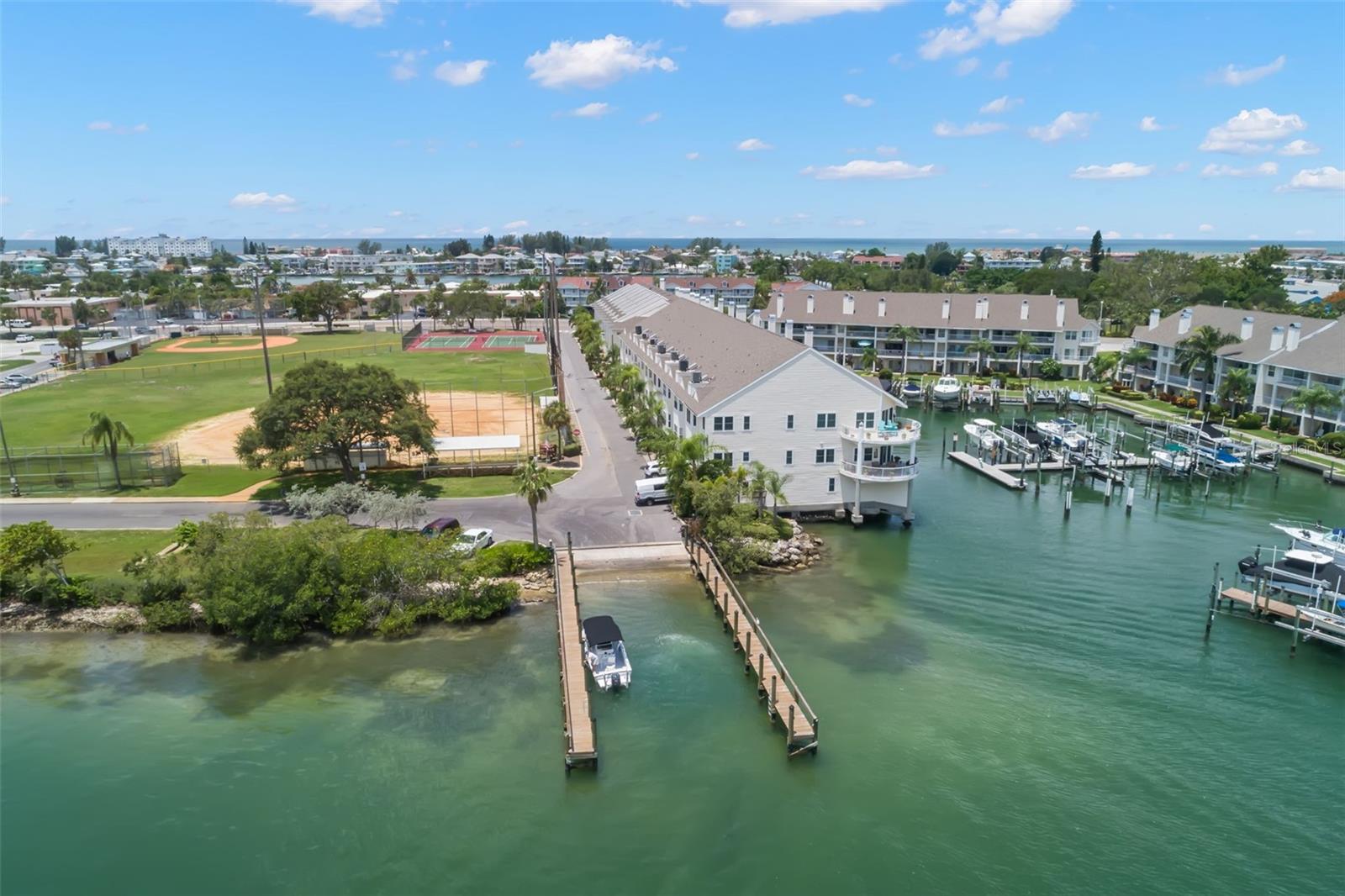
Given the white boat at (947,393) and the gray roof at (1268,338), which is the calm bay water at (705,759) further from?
the white boat at (947,393)

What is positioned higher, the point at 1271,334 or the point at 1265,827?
the point at 1271,334

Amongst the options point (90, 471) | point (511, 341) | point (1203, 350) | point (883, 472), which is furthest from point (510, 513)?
point (511, 341)

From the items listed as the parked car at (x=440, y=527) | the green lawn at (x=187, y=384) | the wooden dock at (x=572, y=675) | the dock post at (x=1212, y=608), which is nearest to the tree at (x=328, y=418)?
the parked car at (x=440, y=527)

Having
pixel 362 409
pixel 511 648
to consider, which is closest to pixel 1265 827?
pixel 511 648

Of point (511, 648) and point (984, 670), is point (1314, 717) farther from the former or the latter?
point (511, 648)

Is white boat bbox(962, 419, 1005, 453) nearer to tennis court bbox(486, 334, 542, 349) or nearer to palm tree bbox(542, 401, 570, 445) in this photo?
palm tree bbox(542, 401, 570, 445)

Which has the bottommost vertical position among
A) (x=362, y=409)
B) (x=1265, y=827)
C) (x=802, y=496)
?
(x=1265, y=827)

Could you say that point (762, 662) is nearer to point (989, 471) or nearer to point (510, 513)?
point (510, 513)
